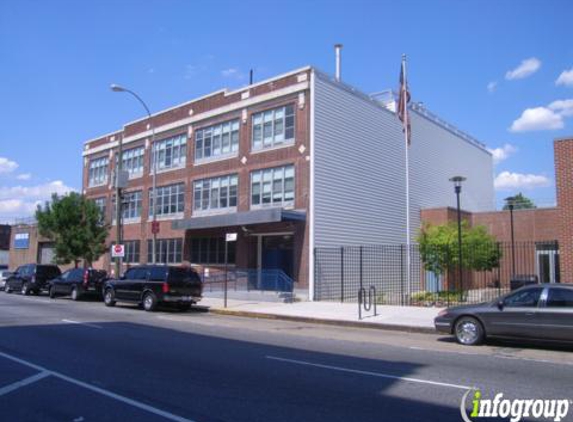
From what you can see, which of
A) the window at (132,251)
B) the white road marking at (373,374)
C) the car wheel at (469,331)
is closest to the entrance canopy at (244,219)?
the window at (132,251)

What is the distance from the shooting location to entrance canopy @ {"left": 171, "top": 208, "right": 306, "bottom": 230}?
25.7 m

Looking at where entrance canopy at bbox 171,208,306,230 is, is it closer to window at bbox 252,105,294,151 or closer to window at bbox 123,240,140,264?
window at bbox 252,105,294,151

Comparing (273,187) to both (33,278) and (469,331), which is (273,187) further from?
(469,331)

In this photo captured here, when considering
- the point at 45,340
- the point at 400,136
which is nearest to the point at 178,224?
the point at 400,136

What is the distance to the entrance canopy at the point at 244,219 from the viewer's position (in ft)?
84.2

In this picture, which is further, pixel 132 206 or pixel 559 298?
pixel 132 206

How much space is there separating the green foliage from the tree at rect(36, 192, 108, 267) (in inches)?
826

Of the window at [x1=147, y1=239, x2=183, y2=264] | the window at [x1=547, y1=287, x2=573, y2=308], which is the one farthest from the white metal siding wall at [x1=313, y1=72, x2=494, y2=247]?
the window at [x1=547, y1=287, x2=573, y2=308]

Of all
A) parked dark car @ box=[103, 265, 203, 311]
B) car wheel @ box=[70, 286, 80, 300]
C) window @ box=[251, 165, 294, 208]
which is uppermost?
window @ box=[251, 165, 294, 208]

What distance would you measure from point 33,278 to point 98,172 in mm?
15616

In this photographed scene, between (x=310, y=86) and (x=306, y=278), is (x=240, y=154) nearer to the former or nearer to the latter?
(x=310, y=86)

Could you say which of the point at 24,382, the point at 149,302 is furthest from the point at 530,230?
the point at 24,382

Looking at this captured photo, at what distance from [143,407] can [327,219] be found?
69.9 feet

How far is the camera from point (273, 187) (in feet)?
94.0
